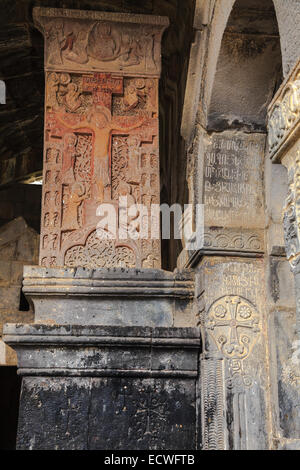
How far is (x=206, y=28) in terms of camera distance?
412 cm

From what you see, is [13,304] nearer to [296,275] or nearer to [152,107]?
[152,107]

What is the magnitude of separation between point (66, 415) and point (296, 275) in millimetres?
2158

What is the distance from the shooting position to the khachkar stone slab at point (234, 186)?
3.86 metres

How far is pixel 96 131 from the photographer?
4.25 metres

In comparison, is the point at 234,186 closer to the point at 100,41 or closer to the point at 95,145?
the point at 95,145

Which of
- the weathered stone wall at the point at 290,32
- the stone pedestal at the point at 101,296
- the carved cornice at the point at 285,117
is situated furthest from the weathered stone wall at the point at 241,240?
the carved cornice at the point at 285,117

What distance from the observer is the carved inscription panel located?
12.8ft

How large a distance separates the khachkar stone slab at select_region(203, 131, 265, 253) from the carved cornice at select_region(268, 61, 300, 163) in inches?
71.1

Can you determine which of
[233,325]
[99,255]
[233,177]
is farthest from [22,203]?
[233,325]

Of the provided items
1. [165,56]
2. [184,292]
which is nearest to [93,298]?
[184,292]

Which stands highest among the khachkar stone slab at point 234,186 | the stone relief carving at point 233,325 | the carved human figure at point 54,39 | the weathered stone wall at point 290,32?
the carved human figure at point 54,39

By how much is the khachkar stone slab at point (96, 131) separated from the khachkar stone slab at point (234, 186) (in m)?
0.45

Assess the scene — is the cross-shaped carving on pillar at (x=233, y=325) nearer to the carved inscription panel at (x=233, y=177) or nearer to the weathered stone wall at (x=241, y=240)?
the weathered stone wall at (x=241, y=240)

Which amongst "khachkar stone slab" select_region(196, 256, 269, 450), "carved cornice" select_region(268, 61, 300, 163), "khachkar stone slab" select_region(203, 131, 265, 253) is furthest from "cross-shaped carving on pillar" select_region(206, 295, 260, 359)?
"carved cornice" select_region(268, 61, 300, 163)
